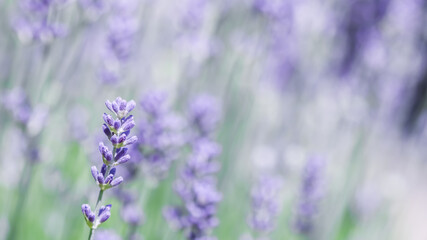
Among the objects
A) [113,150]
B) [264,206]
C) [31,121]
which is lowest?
[113,150]

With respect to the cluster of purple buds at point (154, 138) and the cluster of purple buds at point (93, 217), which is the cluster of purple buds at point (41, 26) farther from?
the cluster of purple buds at point (93, 217)

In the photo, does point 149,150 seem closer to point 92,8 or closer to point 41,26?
point 41,26

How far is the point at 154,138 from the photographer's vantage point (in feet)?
5.53

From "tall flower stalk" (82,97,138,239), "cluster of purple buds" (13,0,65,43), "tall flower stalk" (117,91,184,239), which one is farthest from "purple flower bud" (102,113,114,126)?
"cluster of purple buds" (13,0,65,43)

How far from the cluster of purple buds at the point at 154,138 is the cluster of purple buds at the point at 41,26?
369mm

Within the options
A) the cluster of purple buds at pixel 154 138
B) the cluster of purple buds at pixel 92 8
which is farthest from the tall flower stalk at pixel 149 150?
the cluster of purple buds at pixel 92 8

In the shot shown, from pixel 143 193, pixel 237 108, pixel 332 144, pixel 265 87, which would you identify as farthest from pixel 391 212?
pixel 143 193

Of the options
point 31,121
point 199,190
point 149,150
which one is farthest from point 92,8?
point 199,190

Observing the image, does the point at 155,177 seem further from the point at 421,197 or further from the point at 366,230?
the point at 421,197

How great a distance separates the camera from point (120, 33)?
202cm

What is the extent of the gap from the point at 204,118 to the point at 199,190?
0.50 meters

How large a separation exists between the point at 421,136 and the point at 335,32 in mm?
1004

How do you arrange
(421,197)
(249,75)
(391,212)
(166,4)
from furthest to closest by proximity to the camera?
(421,197) → (391,212) → (166,4) → (249,75)

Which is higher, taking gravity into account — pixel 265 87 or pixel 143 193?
pixel 265 87
